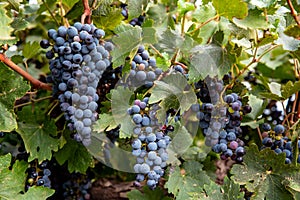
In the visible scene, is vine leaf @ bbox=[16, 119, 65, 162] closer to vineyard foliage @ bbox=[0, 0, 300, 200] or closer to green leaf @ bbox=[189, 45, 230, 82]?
vineyard foliage @ bbox=[0, 0, 300, 200]

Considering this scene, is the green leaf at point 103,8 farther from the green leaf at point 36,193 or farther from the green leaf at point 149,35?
the green leaf at point 36,193

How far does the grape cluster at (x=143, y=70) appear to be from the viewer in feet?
4.11

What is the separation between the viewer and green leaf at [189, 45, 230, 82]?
1.24m

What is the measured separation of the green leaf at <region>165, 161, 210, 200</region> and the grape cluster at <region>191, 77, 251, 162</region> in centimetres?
12

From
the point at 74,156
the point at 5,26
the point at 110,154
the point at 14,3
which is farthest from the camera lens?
the point at 110,154

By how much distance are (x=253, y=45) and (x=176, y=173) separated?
42 cm

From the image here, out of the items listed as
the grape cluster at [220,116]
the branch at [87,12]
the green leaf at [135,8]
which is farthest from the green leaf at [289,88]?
the branch at [87,12]

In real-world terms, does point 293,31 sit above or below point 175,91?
above

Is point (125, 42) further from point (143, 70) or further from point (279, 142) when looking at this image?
point (279, 142)

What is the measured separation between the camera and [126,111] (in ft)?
4.12

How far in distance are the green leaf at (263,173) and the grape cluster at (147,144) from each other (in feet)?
0.67

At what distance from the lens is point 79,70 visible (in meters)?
1.23

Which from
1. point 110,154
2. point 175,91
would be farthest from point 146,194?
point 175,91

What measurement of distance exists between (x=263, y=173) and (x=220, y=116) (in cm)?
19
